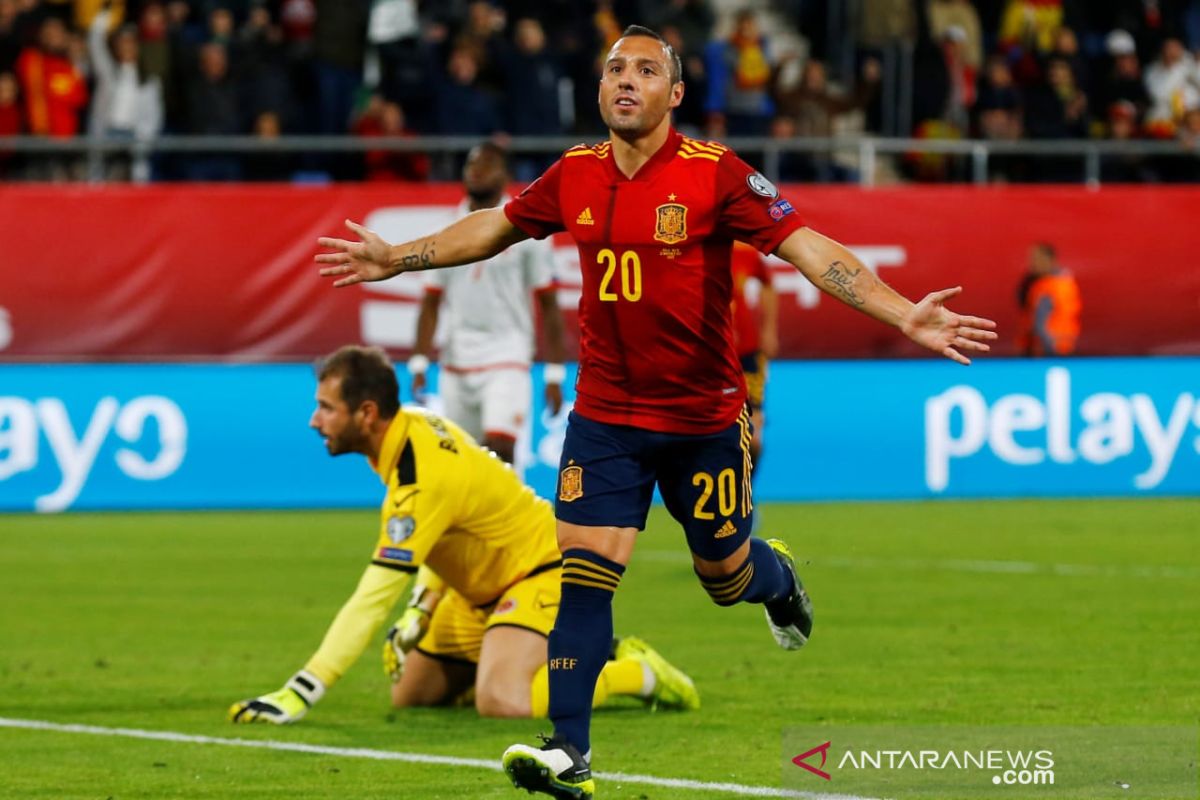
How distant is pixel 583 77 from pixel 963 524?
7.51 metres

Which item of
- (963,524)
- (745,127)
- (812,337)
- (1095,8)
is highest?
(1095,8)

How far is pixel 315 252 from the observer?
21312mm

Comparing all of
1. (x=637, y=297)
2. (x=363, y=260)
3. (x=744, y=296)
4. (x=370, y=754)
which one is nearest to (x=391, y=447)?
(x=370, y=754)

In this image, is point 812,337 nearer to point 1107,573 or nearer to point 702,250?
point 1107,573

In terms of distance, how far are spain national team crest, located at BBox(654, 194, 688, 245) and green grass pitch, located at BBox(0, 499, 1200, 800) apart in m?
1.75

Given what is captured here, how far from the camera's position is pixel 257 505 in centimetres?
1905

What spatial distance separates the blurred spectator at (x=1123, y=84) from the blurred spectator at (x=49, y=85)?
11337 mm

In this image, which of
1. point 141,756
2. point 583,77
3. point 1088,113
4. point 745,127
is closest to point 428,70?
point 583,77

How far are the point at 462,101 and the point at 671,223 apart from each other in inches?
614

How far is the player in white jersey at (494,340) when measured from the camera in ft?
43.0

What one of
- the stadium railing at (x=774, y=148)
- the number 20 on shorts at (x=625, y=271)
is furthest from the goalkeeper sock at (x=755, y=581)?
the stadium railing at (x=774, y=148)

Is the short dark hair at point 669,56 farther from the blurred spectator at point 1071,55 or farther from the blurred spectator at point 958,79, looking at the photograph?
the blurred spectator at point 1071,55

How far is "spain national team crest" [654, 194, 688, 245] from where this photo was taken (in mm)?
6797

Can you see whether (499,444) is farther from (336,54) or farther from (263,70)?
(336,54)
